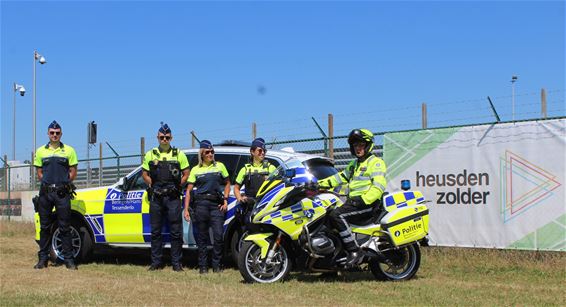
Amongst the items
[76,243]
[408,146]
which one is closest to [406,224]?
[408,146]

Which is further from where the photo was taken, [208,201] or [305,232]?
[208,201]

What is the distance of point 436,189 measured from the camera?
9852 mm

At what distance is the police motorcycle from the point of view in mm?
7281

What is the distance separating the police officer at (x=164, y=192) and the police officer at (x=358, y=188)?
2.46 metres

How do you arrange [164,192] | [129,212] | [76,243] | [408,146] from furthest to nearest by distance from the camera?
[408,146], [76,243], [129,212], [164,192]

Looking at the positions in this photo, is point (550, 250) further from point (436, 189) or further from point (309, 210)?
point (309, 210)

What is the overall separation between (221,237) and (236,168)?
1.07m

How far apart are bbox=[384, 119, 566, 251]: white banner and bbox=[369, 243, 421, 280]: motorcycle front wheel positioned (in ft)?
6.89

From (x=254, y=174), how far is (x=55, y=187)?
3.01m

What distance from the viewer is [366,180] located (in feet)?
24.3

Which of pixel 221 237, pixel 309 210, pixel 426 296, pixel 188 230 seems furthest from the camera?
pixel 188 230

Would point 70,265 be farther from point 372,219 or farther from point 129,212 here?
point 372,219

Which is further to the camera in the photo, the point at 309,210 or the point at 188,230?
the point at 188,230

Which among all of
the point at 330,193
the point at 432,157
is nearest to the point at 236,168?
the point at 330,193
